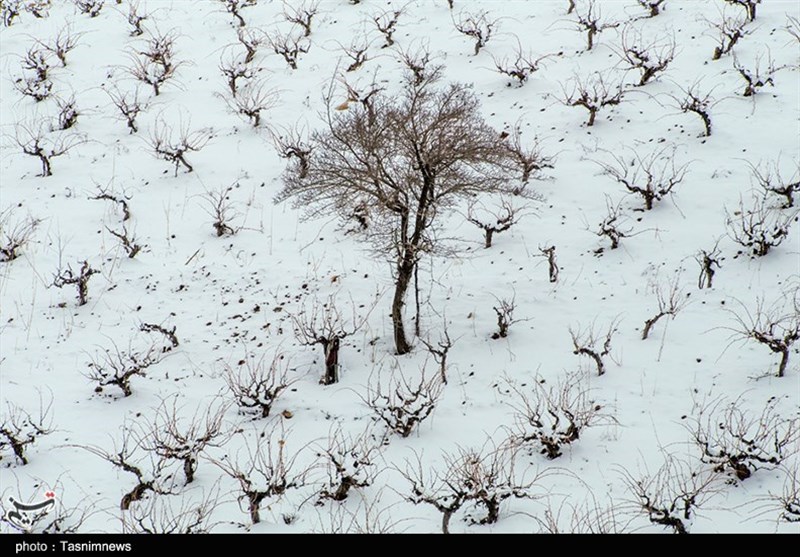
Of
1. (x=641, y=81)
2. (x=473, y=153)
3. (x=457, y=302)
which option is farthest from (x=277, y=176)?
(x=641, y=81)

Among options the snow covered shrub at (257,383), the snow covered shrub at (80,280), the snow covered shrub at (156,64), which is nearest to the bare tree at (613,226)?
the snow covered shrub at (257,383)

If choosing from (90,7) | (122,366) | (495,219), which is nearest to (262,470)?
(122,366)

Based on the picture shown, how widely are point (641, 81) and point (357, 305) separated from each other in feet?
28.0

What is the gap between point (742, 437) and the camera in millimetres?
7406

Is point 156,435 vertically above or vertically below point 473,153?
below

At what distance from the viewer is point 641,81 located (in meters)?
15.0

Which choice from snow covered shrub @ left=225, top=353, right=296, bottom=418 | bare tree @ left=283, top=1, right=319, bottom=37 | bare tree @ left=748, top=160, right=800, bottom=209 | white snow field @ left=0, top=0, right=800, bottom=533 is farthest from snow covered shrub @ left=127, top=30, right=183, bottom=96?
bare tree @ left=748, top=160, right=800, bottom=209

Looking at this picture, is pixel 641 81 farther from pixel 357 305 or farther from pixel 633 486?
pixel 633 486

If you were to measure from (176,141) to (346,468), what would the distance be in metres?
11.1

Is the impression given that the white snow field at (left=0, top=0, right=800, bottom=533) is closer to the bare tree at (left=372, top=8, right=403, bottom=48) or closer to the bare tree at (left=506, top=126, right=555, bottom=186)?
the bare tree at (left=506, top=126, right=555, bottom=186)

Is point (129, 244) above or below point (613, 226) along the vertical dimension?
above

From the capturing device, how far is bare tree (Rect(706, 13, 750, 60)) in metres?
14.9

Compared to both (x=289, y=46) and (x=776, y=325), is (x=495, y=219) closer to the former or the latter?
(x=776, y=325)

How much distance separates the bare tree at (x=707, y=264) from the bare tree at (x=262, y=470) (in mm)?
6669
